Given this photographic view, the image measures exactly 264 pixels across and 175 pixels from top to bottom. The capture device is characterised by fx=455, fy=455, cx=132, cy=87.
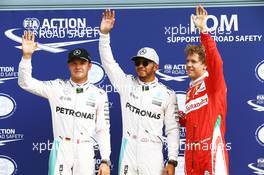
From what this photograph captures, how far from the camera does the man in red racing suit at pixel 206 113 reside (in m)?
3.60

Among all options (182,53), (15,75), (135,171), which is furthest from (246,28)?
(15,75)

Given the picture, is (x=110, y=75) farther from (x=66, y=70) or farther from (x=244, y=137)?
(x=244, y=137)

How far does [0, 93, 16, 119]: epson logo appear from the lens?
4.75 metres

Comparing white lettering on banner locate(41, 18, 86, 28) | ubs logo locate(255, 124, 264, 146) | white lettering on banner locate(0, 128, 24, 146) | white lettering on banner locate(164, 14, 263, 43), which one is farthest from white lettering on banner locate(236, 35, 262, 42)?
white lettering on banner locate(0, 128, 24, 146)

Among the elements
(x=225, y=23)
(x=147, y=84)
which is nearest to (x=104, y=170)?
(x=147, y=84)

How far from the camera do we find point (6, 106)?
475 centimetres

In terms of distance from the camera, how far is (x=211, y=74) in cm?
361

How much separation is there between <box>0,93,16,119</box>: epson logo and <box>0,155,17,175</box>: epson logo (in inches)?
17.4

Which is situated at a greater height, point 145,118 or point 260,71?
point 260,71

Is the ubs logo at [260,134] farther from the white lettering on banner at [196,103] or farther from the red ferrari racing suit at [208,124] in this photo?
the white lettering on banner at [196,103]

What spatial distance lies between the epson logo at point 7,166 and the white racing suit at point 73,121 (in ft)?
3.08

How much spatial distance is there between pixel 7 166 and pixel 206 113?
227cm

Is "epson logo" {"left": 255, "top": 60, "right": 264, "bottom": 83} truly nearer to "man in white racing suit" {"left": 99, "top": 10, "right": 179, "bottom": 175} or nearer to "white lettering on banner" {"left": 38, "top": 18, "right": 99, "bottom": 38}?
"man in white racing suit" {"left": 99, "top": 10, "right": 179, "bottom": 175}

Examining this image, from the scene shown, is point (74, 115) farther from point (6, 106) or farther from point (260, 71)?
point (260, 71)
